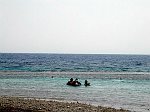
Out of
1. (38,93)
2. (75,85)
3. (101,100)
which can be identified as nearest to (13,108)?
(101,100)

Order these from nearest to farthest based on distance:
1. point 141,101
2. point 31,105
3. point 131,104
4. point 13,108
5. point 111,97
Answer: point 13,108
point 31,105
point 131,104
point 141,101
point 111,97

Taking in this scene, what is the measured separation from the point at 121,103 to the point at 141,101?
231cm

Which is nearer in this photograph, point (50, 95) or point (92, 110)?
point (92, 110)

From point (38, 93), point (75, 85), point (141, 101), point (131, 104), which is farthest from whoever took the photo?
point (75, 85)

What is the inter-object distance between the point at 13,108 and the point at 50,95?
11110 millimetres

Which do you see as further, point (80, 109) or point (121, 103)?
point (121, 103)

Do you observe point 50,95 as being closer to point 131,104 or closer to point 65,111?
point 131,104

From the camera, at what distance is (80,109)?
2062cm

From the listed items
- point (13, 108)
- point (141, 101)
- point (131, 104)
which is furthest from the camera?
point (141, 101)

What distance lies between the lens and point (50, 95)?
30.6 metres

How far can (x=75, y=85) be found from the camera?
40.3 metres

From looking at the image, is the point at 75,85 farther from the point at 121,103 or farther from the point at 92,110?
the point at 92,110

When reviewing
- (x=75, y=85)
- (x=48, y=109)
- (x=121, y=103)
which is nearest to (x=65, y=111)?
(x=48, y=109)

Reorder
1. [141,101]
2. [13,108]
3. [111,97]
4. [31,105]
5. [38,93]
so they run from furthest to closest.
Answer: [38,93], [111,97], [141,101], [31,105], [13,108]
